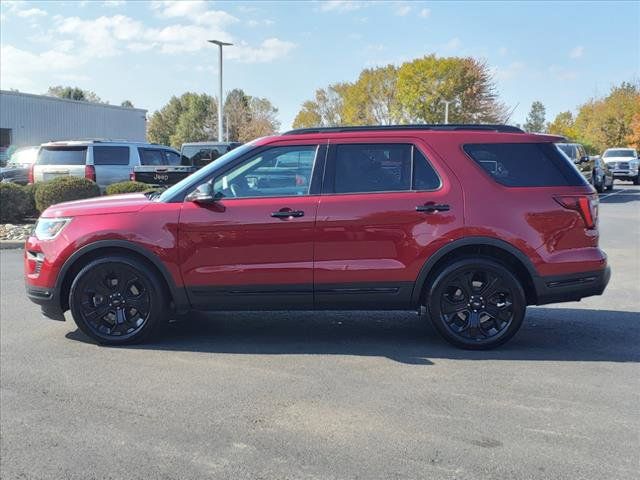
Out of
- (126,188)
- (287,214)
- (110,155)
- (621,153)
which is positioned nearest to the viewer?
(287,214)

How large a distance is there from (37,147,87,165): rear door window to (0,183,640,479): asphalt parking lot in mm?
10774

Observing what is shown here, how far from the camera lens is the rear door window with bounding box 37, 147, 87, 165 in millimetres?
16219

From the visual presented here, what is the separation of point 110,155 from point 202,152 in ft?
8.66

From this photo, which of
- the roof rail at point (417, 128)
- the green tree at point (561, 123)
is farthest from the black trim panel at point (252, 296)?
the green tree at point (561, 123)

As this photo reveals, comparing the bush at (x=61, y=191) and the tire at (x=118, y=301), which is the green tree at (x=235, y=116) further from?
the tire at (x=118, y=301)

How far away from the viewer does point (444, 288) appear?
5.20 metres

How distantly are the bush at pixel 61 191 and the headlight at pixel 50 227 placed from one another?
812cm

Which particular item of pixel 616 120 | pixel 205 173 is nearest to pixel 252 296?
pixel 205 173

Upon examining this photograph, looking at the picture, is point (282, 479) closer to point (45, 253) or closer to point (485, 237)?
A: point (485, 237)

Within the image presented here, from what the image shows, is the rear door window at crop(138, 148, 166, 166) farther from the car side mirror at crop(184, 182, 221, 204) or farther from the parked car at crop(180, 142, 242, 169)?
the car side mirror at crop(184, 182, 221, 204)

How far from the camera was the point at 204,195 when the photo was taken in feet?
17.0

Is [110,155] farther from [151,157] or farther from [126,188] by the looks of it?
[126,188]

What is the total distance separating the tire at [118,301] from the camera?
17.4 ft

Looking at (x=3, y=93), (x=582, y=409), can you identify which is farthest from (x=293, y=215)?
(x=3, y=93)
